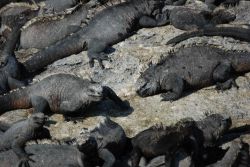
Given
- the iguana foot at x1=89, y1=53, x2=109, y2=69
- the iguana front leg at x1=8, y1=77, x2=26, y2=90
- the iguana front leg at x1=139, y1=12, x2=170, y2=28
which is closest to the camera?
the iguana front leg at x1=8, y1=77, x2=26, y2=90

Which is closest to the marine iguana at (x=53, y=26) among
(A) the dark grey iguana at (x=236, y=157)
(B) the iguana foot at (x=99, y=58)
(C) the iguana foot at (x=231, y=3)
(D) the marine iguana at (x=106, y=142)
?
(B) the iguana foot at (x=99, y=58)

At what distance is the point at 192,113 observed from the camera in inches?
373

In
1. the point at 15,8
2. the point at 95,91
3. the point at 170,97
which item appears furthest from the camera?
the point at 15,8

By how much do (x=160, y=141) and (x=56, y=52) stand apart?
335 cm

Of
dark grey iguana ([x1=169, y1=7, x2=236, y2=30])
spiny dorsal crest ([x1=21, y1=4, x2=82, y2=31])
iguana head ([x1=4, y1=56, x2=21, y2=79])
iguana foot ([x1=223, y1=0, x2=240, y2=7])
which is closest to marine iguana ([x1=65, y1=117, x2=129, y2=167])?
iguana head ([x1=4, y1=56, x2=21, y2=79])

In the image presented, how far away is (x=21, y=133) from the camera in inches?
349

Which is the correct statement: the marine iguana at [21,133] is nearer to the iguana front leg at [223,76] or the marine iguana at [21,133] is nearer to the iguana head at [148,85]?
the iguana head at [148,85]

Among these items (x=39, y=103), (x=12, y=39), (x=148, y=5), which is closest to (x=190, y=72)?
(x=39, y=103)

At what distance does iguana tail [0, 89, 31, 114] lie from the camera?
9883mm

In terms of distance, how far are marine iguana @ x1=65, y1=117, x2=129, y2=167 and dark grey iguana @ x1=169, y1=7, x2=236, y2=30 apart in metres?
2.98

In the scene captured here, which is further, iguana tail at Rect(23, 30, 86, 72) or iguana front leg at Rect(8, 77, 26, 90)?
iguana tail at Rect(23, 30, 86, 72)

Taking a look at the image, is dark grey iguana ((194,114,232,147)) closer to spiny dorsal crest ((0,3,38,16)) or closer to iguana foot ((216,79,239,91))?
iguana foot ((216,79,239,91))

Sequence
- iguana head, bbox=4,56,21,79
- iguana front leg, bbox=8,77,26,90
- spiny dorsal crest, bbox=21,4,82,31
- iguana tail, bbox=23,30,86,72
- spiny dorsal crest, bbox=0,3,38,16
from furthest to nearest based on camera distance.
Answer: spiny dorsal crest, bbox=0,3,38,16 < spiny dorsal crest, bbox=21,4,82,31 < iguana tail, bbox=23,30,86,72 < iguana head, bbox=4,56,21,79 < iguana front leg, bbox=8,77,26,90

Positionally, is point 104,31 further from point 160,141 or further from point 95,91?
point 160,141
